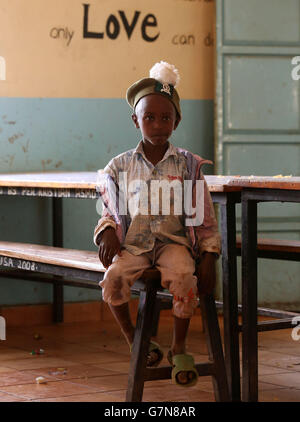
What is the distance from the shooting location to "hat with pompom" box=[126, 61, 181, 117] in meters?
3.69

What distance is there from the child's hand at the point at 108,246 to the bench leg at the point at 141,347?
0.20 m

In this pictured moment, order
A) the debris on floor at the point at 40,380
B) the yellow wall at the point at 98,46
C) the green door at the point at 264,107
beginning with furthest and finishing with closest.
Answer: the green door at the point at 264,107, the yellow wall at the point at 98,46, the debris on floor at the point at 40,380

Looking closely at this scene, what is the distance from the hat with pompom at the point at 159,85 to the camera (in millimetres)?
3689

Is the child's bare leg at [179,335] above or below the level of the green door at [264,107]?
below

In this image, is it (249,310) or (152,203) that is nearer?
(152,203)

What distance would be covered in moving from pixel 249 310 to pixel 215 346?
0.31 m

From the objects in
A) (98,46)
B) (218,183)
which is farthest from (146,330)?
(98,46)

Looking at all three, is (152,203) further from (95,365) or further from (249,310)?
(95,365)

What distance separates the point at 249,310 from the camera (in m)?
3.97

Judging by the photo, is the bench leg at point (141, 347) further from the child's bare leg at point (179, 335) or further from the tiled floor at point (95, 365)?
the tiled floor at point (95, 365)

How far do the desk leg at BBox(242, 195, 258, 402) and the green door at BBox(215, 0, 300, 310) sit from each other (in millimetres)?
2425

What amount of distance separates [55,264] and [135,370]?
972 millimetres

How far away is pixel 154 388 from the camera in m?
4.33

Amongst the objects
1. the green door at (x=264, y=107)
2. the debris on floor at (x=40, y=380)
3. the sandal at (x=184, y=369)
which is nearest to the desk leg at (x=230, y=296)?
the sandal at (x=184, y=369)
